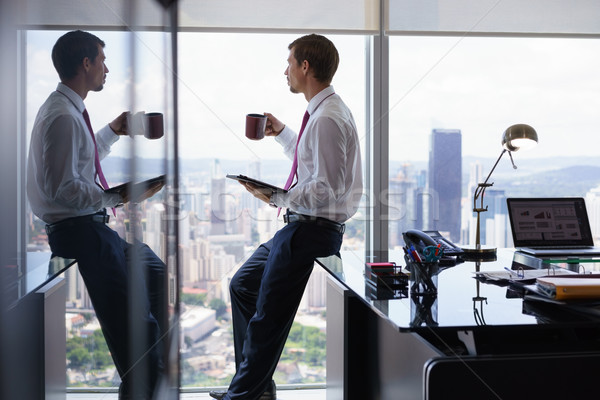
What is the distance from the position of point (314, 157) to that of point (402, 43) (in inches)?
49.4

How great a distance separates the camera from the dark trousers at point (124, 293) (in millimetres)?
1024

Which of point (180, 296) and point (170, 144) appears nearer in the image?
point (170, 144)

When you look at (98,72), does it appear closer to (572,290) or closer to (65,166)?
(65,166)

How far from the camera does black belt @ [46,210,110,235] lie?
0.82 m

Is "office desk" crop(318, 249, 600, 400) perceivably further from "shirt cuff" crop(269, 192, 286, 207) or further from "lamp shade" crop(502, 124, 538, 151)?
Answer: "lamp shade" crop(502, 124, 538, 151)

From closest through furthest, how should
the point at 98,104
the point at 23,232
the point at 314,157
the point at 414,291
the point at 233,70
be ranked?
the point at 23,232 < the point at 98,104 < the point at 414,291 < the point at 314,157 < the point at 233,70

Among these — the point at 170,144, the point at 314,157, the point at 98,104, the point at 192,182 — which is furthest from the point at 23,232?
the point at 192,182

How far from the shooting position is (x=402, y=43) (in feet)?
10.2

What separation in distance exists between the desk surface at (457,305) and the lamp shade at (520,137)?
2.68 feet

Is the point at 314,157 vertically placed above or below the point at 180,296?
above

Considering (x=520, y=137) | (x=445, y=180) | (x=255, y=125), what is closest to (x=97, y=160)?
(x=255, y=125)

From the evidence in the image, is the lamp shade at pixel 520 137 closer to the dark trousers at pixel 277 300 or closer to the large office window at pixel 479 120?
the large office window at pixel 479 120

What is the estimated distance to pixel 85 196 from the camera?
3.29ft

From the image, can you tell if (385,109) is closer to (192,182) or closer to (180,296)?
(192,182)
